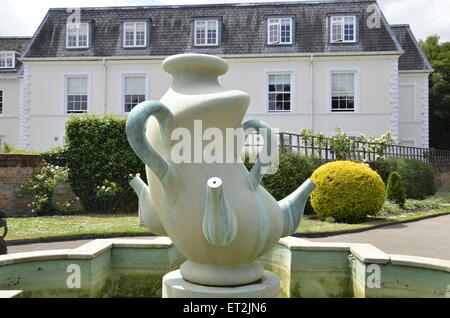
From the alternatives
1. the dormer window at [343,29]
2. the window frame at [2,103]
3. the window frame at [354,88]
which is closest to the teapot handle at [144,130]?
the window frame at [354,88]

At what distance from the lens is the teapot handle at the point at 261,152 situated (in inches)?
125

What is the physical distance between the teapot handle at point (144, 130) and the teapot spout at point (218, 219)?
0.43m

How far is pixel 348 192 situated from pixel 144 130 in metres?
8.73

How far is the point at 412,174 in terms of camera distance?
16.7 m

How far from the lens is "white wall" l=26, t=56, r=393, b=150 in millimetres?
19672

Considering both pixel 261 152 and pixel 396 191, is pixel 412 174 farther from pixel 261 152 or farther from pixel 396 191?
pixel 261 152

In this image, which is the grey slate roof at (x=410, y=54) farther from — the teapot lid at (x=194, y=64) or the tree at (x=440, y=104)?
the teapot lid at (x=194, y=64)

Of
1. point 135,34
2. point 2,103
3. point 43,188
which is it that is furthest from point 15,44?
point 43,188

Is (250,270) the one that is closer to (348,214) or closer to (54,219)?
(348,214)

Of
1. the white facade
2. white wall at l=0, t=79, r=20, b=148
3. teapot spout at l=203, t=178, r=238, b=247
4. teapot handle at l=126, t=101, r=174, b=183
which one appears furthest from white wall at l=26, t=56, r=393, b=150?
teapot spout at l=203, t=178, r=238, b=247

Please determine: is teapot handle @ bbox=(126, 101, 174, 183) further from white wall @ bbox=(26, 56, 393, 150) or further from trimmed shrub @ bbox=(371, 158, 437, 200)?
white wall @ bbox=(26, 56, 393, 150)

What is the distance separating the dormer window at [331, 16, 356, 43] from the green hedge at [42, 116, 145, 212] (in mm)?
12261

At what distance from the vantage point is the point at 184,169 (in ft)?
9.93
